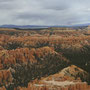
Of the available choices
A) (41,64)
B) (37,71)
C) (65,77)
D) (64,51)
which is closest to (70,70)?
(65,77)

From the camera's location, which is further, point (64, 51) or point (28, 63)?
point (64, 51)

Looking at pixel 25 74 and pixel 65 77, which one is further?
pixel 25 74

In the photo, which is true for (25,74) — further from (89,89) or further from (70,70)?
(89,89)

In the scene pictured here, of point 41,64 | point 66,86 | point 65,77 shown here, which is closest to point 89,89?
point 66,86

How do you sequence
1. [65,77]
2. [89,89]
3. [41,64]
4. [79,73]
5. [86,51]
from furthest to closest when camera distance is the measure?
[86,51] → [41,64] → [79,73] → [65,77] → [89,89]

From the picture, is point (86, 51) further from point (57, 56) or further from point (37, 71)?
point (37, 71)

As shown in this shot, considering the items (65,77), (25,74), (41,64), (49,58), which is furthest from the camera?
(49,58)

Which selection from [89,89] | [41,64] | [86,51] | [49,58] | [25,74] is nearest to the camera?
[89,89]

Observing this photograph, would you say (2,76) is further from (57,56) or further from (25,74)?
(57,56)

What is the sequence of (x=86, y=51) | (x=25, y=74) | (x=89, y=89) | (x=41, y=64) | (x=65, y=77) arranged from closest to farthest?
(x=89, y=89) < (x=65, y=77) < (x=25, y=74) < (x=41, y=64) < (x=86, y=51)
